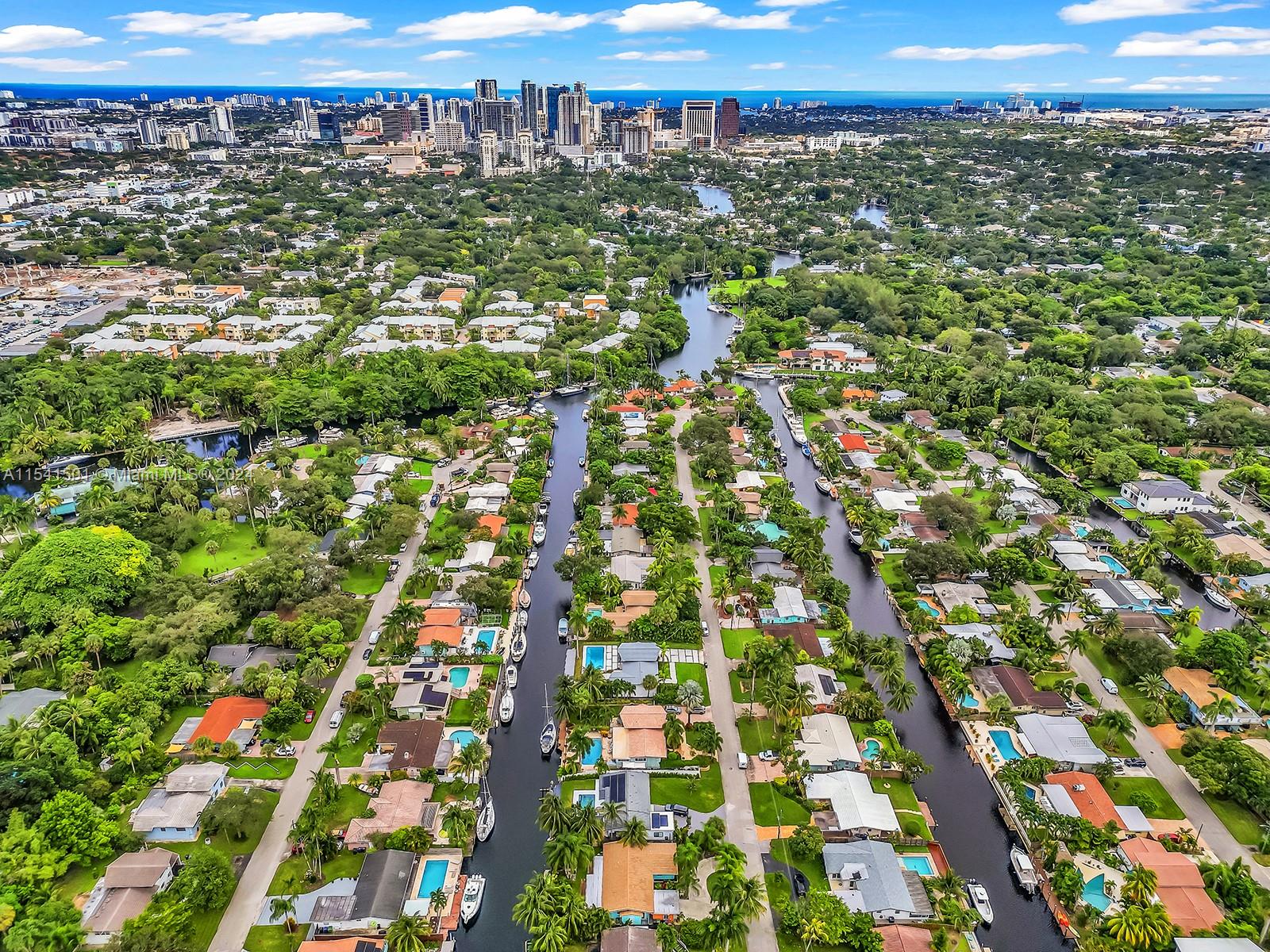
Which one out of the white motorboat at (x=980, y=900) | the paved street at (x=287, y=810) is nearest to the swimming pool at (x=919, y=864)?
the white motorboat at (x=980, y=900)

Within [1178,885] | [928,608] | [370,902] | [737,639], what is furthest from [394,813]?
[928,608]

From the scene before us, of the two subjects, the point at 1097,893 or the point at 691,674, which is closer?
the point at 1097,893

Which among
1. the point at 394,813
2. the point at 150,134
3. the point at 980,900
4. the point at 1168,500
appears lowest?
the point at 980,900

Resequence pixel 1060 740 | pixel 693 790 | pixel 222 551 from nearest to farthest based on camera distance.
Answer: pixel 693 790
pixel 1060 740
pixel 222 551

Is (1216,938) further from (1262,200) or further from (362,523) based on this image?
(1262,200)

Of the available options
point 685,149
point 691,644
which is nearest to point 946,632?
point 691,644

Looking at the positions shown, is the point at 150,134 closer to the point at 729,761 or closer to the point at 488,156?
the point at 488,156

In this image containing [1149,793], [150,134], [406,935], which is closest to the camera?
[406,935]

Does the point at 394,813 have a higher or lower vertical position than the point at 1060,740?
lower

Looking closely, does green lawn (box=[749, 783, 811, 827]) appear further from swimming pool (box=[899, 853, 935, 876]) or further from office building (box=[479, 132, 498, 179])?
office building (box=[479, 132, 498, 179])
